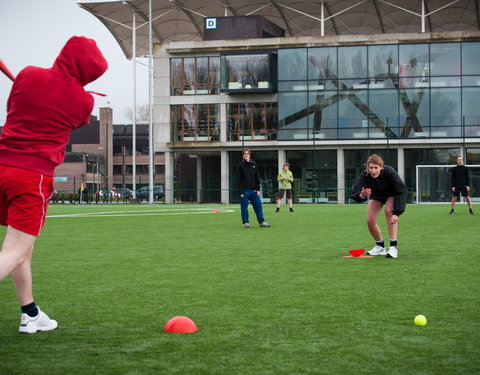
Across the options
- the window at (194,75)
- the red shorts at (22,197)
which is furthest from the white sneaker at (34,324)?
the window at (194,75)

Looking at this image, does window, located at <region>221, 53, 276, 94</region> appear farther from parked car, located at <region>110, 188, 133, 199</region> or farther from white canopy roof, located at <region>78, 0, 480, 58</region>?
parked car, located at <region>110, 188, 133, 199</region>

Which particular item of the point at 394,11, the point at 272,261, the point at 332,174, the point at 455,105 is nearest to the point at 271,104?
the point at 332,174

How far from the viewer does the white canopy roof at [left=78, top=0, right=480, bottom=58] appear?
57.5 m

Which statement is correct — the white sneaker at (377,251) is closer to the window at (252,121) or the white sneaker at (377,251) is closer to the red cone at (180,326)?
the red cone at (180,326)

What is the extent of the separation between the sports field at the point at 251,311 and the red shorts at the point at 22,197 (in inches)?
32.5

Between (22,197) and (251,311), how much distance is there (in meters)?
2.25

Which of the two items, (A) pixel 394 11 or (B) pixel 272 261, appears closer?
(B) pixel 272 261

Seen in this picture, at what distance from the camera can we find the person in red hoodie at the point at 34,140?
15.8ft

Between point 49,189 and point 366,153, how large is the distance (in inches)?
1826

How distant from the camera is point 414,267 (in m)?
9.30

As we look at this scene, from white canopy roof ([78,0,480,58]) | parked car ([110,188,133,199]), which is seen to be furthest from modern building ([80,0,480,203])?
parked car ([110,188,133,199])

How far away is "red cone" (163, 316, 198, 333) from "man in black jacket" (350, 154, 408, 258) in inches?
207

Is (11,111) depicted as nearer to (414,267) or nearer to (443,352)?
(443,352)

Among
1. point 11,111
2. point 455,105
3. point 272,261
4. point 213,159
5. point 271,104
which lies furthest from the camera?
point 213,159
